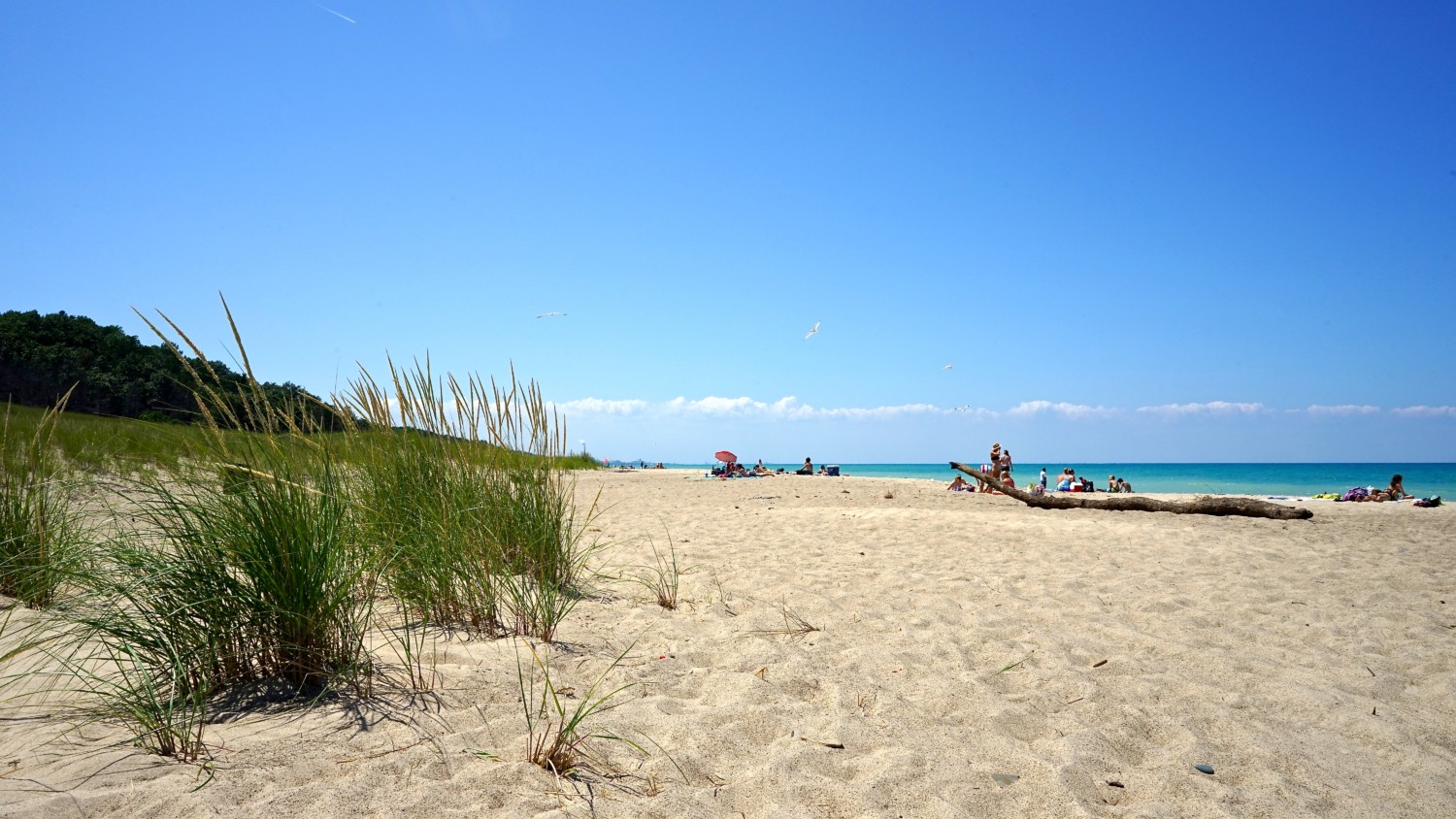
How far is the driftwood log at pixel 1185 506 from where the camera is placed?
9386mm

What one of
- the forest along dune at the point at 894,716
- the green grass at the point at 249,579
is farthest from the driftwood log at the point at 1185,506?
the green grass at the point at 249,579

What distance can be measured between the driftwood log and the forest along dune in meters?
4.61

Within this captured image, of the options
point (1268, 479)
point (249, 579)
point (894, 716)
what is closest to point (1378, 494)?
point (894, 716)

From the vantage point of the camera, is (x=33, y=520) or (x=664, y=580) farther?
(x=664, y=580)

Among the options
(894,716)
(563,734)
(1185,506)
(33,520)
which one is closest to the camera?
(563,734)

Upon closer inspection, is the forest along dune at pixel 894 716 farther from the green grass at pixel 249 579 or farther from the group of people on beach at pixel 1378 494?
the group of people on beach at pixel 1378 494

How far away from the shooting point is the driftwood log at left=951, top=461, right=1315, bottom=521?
939cm

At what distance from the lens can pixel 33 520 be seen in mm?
3250

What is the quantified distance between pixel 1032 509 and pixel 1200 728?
337 inches

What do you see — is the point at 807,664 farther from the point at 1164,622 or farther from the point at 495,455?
the point at 1164,622

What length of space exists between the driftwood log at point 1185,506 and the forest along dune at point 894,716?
15.1 ft

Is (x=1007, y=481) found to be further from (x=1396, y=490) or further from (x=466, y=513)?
(x=466, y=513)

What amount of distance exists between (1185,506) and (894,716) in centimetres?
941

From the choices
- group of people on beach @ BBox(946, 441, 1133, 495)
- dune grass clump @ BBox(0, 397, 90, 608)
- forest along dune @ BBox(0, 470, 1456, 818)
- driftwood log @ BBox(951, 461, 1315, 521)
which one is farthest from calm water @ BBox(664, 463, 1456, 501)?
dune grass clump @ BBox(0, 397, 90, 608)
